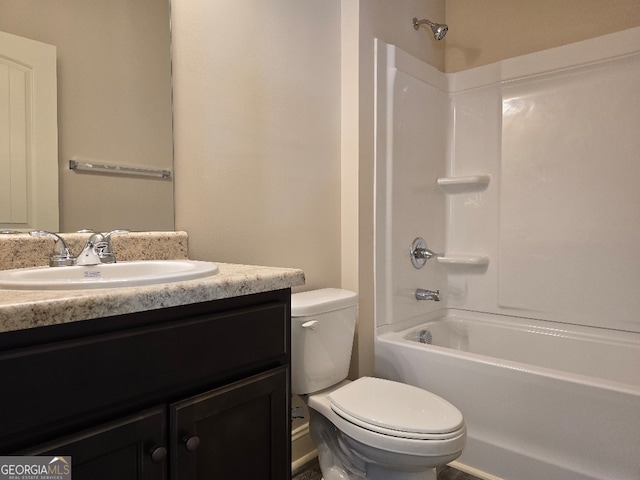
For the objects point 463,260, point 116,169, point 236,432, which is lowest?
point 236,432

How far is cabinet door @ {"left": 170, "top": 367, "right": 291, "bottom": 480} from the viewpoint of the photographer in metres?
0.88

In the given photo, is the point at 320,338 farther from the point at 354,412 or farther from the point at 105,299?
the point at 105,299

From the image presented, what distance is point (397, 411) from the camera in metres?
1.39

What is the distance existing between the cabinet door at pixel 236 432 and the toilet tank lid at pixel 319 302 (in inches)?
16.2

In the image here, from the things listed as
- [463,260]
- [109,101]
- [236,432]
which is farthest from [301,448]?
[109,101]

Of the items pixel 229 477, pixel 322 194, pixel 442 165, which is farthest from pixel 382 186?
pixel 229 477

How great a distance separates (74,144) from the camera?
1.27 m

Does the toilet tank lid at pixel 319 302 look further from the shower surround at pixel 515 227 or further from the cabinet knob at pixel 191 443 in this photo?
the cabinet knob at pixel 191 443

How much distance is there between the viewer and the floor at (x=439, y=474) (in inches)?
71.3

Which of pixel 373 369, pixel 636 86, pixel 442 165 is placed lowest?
pixel 373 369

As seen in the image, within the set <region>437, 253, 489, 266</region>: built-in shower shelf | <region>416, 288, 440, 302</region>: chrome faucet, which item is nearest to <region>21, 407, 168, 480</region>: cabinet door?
<region>416, 288, 440, 302</region>: chrome faucet

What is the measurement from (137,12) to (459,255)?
2.09 meters

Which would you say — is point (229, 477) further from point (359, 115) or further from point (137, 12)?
point (359, 115)

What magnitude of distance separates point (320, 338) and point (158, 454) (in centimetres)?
83
